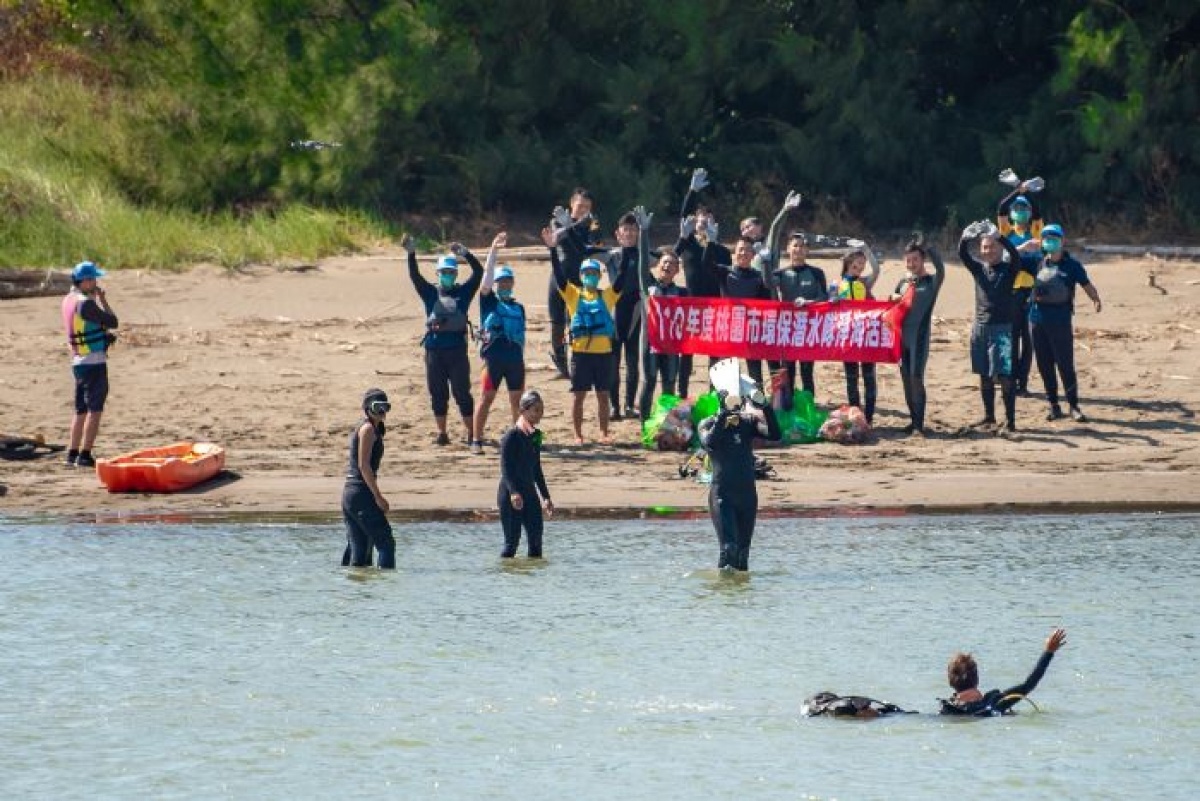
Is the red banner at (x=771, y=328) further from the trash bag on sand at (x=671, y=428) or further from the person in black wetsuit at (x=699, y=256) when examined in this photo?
the trash bag on sand at (x=671, y=428)

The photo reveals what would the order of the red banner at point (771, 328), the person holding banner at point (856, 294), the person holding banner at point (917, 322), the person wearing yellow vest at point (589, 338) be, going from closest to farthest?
the person wearing yellow vest at point (589, 338)
the person holding banner at point (917, 322)
the red banner at point (771, 328)
the person holding banner at point (856, 294)

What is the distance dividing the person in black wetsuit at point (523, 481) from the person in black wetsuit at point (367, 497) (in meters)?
0.97

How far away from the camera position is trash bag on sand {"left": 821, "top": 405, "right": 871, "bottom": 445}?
2275 cm

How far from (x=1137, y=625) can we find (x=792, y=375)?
19.1ft

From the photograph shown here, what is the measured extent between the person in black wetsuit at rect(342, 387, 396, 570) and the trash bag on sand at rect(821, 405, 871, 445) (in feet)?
19.0

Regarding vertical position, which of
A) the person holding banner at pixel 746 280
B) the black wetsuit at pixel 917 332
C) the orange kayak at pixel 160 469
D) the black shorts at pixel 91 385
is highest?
the person holding banner at pixel 746 280

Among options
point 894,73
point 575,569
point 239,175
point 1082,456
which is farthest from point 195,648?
point 894,73

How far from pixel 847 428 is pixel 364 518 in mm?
6218

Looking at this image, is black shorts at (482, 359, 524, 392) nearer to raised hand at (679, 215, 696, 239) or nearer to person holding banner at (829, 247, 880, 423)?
raised hand at (679, 215, 696, 239)

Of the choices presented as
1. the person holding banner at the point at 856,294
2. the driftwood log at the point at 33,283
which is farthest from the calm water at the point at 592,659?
the driftwood log at the point at 33,283

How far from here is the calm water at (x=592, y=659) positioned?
15258mm

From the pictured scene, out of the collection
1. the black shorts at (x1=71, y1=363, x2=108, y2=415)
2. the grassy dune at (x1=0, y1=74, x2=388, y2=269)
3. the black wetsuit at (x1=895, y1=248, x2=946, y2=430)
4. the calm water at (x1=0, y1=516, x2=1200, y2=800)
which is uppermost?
the grassy dune at (x1=0, y1=74, x2=388, y2=269)

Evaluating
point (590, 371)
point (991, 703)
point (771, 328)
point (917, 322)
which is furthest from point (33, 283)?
point (991, 703)

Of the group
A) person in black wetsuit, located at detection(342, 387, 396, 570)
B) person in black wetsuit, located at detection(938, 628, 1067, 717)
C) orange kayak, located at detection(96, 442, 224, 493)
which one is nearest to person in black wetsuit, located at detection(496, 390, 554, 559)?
person in black wetsuit, located at detection(342, 387, 396, 570)
